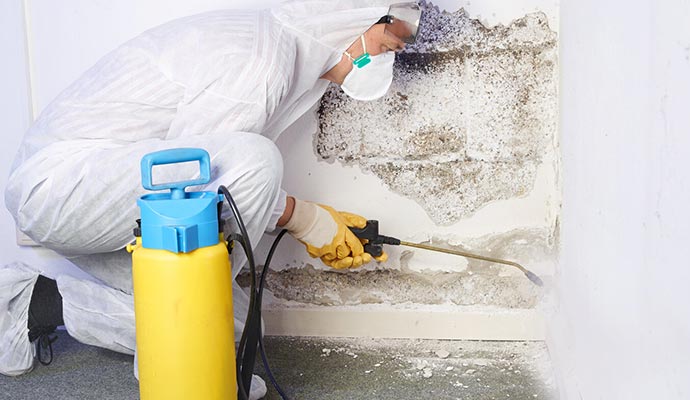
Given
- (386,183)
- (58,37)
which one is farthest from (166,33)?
(386,183)

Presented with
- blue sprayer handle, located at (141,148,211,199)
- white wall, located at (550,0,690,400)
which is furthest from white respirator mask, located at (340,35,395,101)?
blue sprayer handle, located at (141,148,211,199)

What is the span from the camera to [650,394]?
102 cm

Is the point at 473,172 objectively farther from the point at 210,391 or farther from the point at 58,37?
the point at 58,37

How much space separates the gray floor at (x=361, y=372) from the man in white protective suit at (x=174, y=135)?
99mm

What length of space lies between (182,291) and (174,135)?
0.48 meters

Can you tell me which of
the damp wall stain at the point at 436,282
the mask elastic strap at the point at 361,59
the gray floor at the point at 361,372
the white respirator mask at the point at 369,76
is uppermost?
the mask elastic strap at the point at 361,59

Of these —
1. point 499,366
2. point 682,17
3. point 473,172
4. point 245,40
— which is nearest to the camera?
point 682,17

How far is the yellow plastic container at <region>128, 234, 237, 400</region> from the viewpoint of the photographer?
1.38 metres

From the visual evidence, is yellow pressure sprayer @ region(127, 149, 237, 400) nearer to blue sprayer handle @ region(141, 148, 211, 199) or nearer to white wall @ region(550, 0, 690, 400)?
blue sprayer handle @ region(141, 148, 211, 199)

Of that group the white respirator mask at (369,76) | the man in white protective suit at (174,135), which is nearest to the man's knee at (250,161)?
the man in white protective suit at (174,135)

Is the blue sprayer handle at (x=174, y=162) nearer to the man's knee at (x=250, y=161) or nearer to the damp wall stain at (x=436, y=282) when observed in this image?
the man's knee at (x=250, y=161)

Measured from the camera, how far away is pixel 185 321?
4.56 ft

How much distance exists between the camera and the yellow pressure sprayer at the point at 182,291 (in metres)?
1.37

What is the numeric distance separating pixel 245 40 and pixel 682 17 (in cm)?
104
